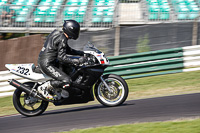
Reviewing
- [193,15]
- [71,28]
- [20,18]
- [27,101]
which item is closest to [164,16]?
[193,15]

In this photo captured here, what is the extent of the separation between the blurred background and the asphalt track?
3.94 metres

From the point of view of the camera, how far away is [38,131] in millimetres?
5535

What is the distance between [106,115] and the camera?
6.06m

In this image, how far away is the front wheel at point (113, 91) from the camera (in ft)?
21.1

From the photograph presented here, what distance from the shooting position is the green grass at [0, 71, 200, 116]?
325 inches

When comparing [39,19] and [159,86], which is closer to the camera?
[159,86]

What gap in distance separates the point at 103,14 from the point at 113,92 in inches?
248

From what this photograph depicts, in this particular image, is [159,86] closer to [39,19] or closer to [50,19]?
[50,19]

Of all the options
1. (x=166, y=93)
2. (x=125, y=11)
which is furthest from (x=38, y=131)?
(x=125, y=11)

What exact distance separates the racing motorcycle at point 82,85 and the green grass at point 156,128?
1.35 metres

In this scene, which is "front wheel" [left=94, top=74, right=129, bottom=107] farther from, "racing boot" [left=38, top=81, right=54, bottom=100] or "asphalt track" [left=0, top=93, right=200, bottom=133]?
"racing boot" [left=38, top=81, right=54, bottom=100]

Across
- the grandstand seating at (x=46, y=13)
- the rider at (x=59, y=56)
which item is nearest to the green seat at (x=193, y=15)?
the grandstand seating at (x=46, y=13)

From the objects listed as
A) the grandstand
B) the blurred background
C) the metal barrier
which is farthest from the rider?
the grandstand

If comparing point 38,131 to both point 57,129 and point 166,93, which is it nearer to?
point 57,129
